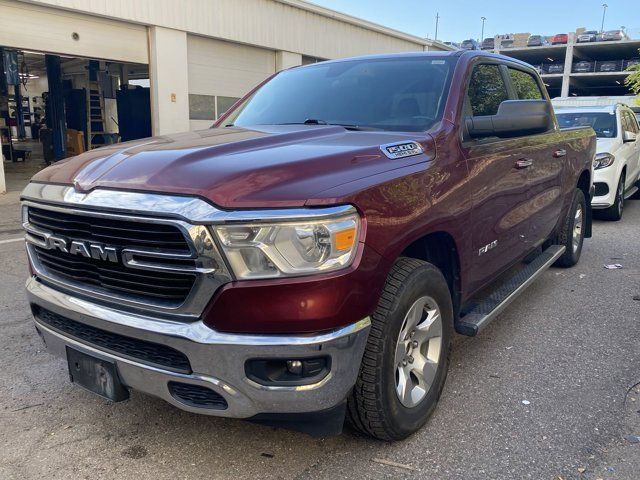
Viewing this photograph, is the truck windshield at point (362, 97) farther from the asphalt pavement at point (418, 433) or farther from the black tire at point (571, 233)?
the black tire at point (571, 233)

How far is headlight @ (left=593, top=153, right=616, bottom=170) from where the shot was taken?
8219mm

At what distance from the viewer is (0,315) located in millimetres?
4316

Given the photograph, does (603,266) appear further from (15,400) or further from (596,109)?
(15,400)

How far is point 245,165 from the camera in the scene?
7.47 feet

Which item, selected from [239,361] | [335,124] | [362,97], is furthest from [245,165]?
[362,97]

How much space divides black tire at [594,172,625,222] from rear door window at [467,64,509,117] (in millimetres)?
5525

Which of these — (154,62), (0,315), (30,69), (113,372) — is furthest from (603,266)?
(30,69)

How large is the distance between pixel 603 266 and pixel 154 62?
36.6 feet

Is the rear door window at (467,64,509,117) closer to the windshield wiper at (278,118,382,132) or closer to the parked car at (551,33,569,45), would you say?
the windshield wiper at (278,118,382,132)

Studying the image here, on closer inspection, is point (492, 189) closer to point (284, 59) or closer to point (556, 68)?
point (284, 59)

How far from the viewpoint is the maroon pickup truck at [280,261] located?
2057mm

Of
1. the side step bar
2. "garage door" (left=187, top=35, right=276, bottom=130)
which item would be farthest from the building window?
the side step bar

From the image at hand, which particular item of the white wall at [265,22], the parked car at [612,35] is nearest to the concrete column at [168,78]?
the white wall at [265,22]

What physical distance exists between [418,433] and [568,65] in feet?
210
